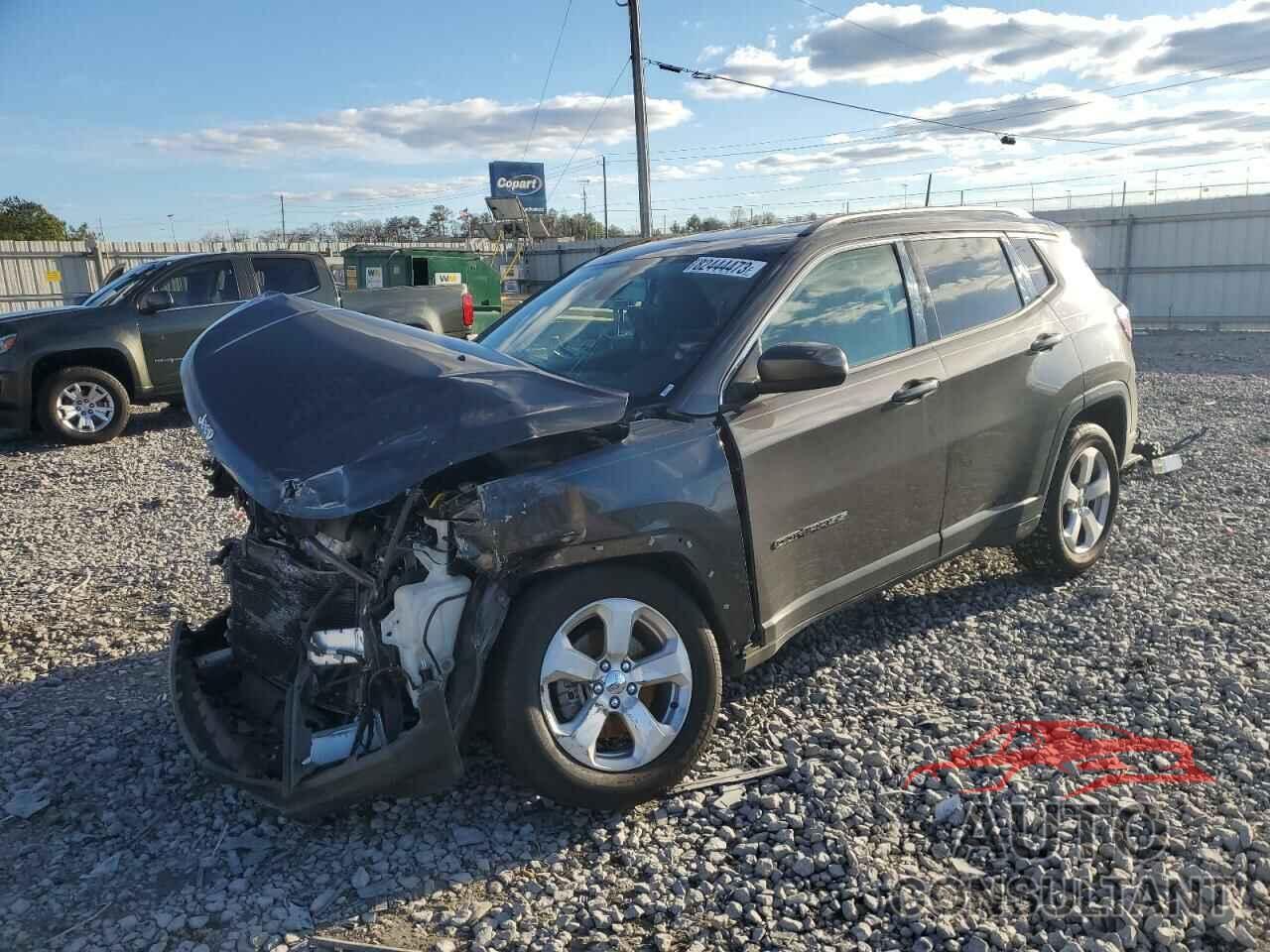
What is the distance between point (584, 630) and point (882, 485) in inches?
58.6

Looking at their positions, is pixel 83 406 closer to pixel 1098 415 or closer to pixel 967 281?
pixel 967 281

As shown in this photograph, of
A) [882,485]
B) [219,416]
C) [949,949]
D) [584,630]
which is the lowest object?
[949,949]

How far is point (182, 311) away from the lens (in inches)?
406

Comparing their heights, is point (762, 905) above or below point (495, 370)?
below

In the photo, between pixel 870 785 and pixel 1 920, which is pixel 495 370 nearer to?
pixel 870 785

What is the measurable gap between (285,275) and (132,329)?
6.21ft

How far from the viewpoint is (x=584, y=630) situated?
3061 millimetres

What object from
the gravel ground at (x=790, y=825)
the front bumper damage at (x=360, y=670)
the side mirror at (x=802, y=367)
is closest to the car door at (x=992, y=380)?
the gravel ground at (x=790, y=825)

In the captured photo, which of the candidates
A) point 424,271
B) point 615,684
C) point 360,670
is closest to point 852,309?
point 615,684

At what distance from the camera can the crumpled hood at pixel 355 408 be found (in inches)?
105

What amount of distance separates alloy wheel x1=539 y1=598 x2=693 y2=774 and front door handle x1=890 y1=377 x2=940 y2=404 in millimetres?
1500

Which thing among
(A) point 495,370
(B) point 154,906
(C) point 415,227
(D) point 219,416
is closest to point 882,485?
(A) point 495,370

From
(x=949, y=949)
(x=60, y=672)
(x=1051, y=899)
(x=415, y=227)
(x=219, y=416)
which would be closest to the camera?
(x=949, y=949)

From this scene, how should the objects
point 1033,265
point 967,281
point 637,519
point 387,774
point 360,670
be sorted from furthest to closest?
point 1033,265, point 967,281, point 637,519, point 360,670, point 387,774
